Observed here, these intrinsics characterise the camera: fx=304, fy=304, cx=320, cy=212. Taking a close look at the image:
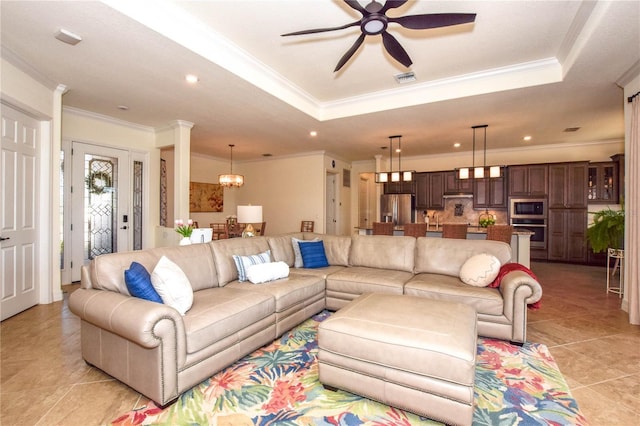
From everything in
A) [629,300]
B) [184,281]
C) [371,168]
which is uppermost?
[371,168]

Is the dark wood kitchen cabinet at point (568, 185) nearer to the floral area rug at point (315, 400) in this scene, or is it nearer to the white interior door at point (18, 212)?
the floral area rug at point (315, 400)

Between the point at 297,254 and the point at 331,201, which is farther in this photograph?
the point at 331,201

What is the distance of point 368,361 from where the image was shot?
1.88 m

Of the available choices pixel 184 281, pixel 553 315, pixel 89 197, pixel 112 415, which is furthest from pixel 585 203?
pixel 89 197

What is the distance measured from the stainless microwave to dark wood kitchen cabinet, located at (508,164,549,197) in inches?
4.8

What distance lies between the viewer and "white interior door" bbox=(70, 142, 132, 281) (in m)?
4.99

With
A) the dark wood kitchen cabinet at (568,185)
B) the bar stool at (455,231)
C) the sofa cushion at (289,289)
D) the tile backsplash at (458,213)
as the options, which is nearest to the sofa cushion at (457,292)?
the sofa cushion at (289,289)

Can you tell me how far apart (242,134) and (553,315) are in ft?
19.0

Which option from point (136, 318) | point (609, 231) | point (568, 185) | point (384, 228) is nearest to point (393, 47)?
point (136, 318)

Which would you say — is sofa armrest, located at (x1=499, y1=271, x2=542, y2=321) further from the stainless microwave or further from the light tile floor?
the stainless microwave

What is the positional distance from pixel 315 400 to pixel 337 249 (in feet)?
7.88

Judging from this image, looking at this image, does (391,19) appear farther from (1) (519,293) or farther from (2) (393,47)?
(1) (519,293)

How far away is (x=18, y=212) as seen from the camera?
11.7 ft

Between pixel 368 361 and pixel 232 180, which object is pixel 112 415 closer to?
pixel 368 361
